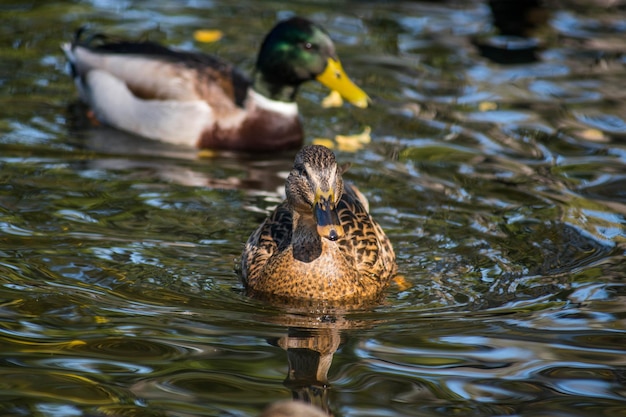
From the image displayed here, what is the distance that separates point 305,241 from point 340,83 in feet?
11.8

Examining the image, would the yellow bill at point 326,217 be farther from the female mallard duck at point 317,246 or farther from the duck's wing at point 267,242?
the duck's wing at point 267,242

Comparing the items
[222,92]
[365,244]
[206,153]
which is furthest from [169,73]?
[365,244]

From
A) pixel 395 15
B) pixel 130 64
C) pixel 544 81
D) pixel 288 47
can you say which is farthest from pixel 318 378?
pixel 395 15

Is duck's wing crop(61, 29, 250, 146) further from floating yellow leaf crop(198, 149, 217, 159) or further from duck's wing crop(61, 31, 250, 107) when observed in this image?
floating yellow leaf crop(198, 149, 217, 159)

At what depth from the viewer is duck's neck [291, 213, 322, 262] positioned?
22.3ft

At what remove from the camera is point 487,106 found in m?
10.8

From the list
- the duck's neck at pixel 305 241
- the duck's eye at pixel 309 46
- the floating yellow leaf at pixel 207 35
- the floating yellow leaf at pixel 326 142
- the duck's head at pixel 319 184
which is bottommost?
the floating yellow leaf at pixel 326 142

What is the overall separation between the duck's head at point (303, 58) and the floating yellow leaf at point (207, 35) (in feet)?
8.24

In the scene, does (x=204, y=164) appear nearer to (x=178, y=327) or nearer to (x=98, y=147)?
(x=98, y=147)

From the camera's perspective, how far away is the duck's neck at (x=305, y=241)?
6.80 meters

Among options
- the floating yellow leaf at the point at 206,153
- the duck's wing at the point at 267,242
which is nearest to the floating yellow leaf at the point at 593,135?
the floating yellow leaf at the point at 206,153

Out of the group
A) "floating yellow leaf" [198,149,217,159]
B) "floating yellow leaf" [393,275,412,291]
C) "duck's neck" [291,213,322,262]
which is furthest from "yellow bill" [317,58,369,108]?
"duck's neck" [291,213,322,262]

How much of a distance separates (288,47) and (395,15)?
13.4 feet

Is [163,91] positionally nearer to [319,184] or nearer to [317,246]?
[317,246]
